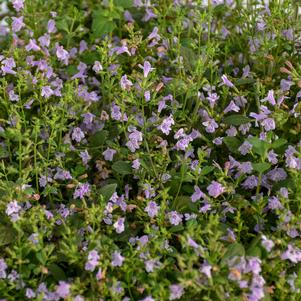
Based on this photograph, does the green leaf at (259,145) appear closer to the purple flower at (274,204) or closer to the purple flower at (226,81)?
the purple flower at (274,204)

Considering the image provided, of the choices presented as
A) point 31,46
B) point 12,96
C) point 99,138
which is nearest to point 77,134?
point 99,138

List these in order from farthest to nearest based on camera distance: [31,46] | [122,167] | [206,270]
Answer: [31,46] → [122,167] → [206,270]

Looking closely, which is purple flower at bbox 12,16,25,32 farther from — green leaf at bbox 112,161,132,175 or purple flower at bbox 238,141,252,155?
purple flower at bbox 238,141,252,155

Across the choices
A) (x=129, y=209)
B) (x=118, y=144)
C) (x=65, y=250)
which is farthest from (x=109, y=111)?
(x=65, y=250)

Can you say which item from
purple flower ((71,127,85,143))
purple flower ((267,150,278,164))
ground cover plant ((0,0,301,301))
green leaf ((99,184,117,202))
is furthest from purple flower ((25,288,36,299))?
purple flower ((267,150,278,164))

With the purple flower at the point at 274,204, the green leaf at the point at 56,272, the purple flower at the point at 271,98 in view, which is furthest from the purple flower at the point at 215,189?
the green leaf at the point at 56,272

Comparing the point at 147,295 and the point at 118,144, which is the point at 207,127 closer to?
the point at 118,144

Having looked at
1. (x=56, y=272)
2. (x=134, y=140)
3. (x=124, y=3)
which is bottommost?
(x=56, y=272)

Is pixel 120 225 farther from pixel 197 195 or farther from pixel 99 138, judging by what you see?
pixel 99 138
